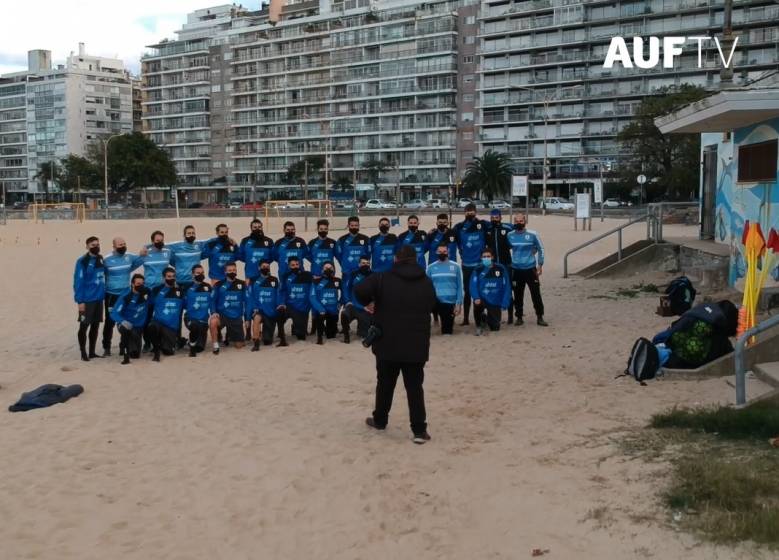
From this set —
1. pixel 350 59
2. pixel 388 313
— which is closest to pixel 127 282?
pixel 388 313

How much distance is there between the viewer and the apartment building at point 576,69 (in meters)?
82.3

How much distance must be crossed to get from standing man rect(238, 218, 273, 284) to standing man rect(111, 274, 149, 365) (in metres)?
1.98

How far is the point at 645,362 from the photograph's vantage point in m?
8.34

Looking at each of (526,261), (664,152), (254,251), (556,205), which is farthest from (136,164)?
(526,261)

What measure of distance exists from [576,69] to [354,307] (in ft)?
285

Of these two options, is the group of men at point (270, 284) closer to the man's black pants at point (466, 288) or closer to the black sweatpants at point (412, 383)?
the man's black pants at point (466, 288)

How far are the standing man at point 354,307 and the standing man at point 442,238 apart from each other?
105cm

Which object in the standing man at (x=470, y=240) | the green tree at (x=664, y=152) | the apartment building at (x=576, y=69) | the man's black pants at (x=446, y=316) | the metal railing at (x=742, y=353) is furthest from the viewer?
the apartment building at (x=576, y=69)

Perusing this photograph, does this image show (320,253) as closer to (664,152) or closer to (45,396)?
(45,396)

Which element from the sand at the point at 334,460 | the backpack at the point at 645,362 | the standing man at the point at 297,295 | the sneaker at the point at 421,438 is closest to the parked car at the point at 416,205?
the standing man at the point at 297,295

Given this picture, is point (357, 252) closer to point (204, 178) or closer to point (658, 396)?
point (658, 396)

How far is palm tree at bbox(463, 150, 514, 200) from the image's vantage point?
278 feet

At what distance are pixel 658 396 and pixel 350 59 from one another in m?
105

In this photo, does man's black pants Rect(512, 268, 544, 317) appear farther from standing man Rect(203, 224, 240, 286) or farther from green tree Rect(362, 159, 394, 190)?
green tree Rect(362, 159, 394, 190)
